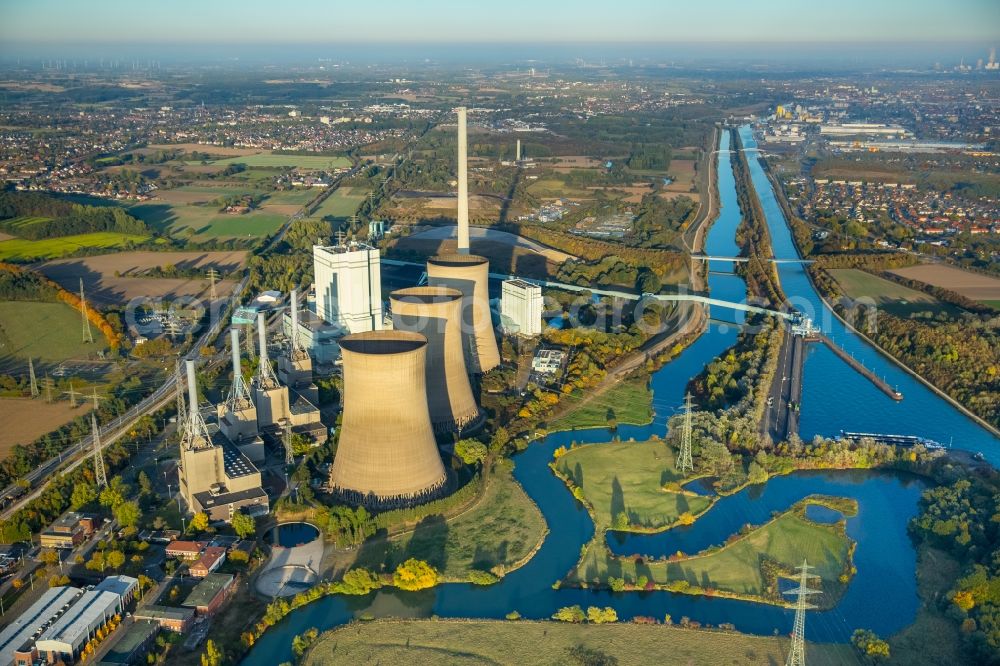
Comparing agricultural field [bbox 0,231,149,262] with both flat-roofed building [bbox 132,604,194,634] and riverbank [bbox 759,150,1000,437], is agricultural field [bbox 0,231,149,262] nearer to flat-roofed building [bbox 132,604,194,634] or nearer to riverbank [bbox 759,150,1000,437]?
flat-roofed building [bbox 132,604,194,634]

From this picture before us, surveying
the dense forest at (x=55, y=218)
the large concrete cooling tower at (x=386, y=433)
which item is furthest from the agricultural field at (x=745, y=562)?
the dense forest at (x=55, y=218)

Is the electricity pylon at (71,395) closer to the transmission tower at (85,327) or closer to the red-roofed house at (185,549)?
the transmission tower at (85,327)

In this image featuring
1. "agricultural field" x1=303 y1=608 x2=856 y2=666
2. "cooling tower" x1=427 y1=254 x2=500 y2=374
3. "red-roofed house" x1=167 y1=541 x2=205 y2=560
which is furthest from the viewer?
"cooling tower" x1=427 y1=254 x2=500 y2=374

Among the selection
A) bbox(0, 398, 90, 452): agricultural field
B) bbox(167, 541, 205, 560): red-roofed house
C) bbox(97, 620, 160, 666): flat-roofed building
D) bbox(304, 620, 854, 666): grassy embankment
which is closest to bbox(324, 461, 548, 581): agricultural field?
bbox(304, 620, 854, 666): grassy embankment

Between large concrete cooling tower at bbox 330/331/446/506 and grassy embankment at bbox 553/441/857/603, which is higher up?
large concrete cooling tower at bbox 330/331/446/506

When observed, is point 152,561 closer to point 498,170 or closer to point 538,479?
point 538,479

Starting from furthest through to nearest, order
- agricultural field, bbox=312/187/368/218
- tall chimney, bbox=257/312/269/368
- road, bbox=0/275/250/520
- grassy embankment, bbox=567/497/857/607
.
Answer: agricultural field, bbox=312/187/368/218 < tall chimney, bbox=257/312/269/368 < road, bbox=0/275/250/520 < grassy embankment, bbox=567/497/857/607

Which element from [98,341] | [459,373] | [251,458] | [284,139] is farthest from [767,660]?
[284,139]

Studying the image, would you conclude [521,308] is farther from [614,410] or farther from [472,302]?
[614,410]
